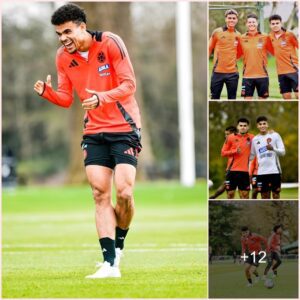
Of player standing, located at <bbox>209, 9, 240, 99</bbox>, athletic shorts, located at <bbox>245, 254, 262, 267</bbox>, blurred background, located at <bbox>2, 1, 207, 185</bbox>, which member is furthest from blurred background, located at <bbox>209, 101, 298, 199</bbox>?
blurred background, located at <bbox>2, 1, 207, 185</bbox>

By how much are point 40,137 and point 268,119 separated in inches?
1806

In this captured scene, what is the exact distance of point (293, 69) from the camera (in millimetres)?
7543

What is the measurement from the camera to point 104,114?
788 cm

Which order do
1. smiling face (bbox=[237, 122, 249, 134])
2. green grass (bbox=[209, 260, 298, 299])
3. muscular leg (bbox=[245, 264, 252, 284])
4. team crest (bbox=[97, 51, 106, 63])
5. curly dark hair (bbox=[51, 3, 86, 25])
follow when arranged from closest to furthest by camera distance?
green grass (bbox=[209, 260, 298, 299]), muscular leg (bbox=[245, 264, 252, 284]), smiling face (bbox=[237, 122, 249, 134]), curly dark hair (bbox=[51, 3, 86, 25]), team crest (bbox=[97, 51, 106, 63])

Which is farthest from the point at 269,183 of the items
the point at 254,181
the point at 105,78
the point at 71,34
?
the point at 71,34

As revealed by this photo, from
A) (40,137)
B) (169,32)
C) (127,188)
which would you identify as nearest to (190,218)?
(127,188)

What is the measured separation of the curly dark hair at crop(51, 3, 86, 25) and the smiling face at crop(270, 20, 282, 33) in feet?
4.60

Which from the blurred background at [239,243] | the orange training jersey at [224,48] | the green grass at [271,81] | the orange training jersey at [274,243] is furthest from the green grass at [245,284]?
the orange training jersey at [224,48]

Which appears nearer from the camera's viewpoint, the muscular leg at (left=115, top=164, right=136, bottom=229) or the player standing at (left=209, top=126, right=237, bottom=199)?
the player standing at (left=209, top=126, right=237, bottom=199)

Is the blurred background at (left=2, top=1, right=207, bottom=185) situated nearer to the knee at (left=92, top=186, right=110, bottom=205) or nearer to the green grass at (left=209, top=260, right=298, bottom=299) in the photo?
the knee at (left=92, top=186, right=110, bottom=205)

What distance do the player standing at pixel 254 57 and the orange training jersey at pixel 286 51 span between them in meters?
0.07

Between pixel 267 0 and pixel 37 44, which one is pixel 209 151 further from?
pixel 37 44

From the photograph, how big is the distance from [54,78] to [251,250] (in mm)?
34245

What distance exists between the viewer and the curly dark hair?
7676 millimetres
